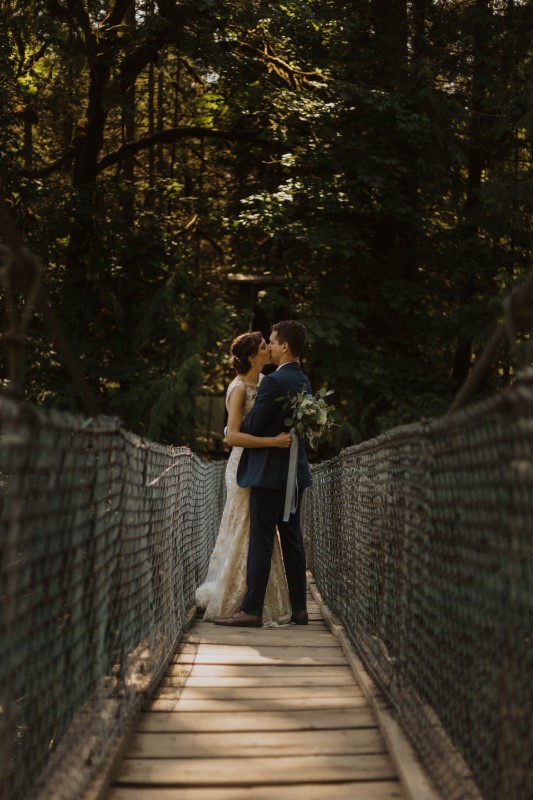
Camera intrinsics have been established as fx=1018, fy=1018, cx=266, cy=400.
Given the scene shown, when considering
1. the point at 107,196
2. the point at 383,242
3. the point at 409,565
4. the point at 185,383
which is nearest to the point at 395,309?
the point at 383,242

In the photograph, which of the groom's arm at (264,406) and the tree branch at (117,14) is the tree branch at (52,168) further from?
the groom's arm at (264,406)

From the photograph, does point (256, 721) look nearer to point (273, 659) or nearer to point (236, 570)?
point (273, 659)

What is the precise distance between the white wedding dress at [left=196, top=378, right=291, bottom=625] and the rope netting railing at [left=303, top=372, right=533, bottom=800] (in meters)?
1.74

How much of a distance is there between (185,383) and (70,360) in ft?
35.1

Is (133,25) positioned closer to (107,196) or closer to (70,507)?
(107,196)

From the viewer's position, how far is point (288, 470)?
5.30 metres

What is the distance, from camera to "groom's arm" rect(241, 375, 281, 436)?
17.1ft

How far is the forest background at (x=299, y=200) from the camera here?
13.1 m

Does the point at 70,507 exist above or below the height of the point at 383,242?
below

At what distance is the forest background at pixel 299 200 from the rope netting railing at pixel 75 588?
9789mm

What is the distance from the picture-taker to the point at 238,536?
18.5ft

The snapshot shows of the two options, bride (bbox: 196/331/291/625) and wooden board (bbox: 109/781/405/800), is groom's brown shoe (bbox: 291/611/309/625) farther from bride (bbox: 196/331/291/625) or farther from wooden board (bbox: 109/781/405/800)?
wooden board (bbox: 109/781/405/800)

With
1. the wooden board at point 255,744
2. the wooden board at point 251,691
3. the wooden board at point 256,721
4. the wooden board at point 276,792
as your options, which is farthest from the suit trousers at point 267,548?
the wooden board at point 276,792

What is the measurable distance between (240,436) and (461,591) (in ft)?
9.82
